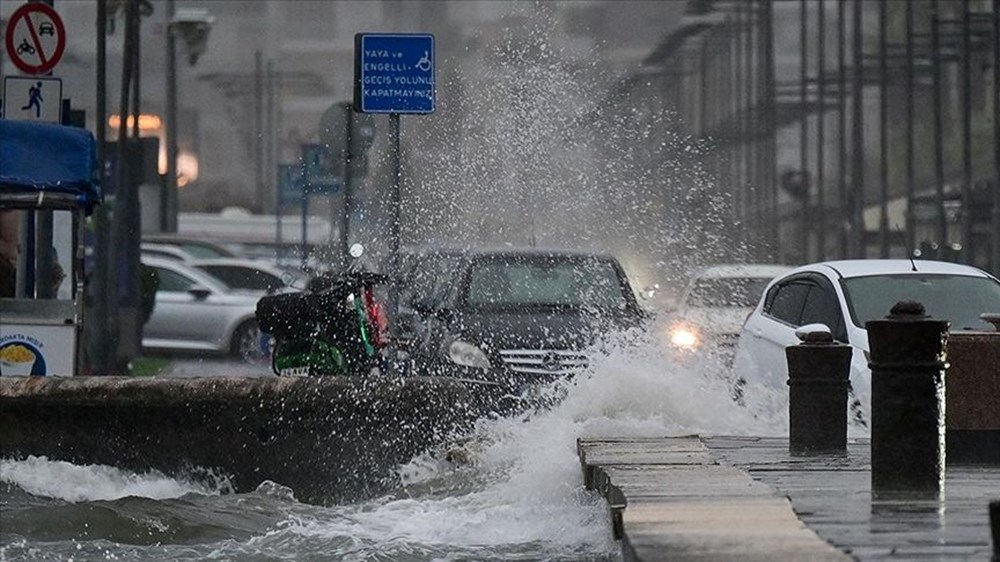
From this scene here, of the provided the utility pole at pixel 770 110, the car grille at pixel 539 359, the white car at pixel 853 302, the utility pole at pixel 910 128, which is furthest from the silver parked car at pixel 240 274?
the white car at pixel 853 302

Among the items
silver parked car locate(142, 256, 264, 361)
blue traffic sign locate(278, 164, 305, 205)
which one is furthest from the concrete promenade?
blue traffic sign locate(278, 164, 305, 205)

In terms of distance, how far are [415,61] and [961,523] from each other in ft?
37.5

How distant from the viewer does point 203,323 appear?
1329 inches

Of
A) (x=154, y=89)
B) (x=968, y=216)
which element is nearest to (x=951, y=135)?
(x=968, y=216)

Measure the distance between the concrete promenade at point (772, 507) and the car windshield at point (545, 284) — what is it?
19.2 feet

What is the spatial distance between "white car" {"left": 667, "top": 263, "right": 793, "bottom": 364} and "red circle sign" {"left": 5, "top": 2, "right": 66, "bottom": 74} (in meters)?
5.42

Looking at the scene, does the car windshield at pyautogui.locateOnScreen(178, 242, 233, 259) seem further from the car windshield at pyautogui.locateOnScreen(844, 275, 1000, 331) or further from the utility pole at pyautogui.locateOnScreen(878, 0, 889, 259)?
the car windshield at pyautogui.locateOnScreen(844, 275, 1000, 331)

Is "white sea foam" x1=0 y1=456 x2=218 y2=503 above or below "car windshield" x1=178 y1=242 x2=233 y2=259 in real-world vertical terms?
below

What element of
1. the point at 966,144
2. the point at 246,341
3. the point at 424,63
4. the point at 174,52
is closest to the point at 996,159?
the point at 966,144

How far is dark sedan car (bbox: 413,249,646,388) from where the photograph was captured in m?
15.9

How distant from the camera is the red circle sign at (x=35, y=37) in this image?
1848 centimetres

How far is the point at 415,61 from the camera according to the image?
1873 centimetres

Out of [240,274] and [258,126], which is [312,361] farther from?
[258,126]

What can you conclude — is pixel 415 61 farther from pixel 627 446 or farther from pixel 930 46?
pixel 930 46
